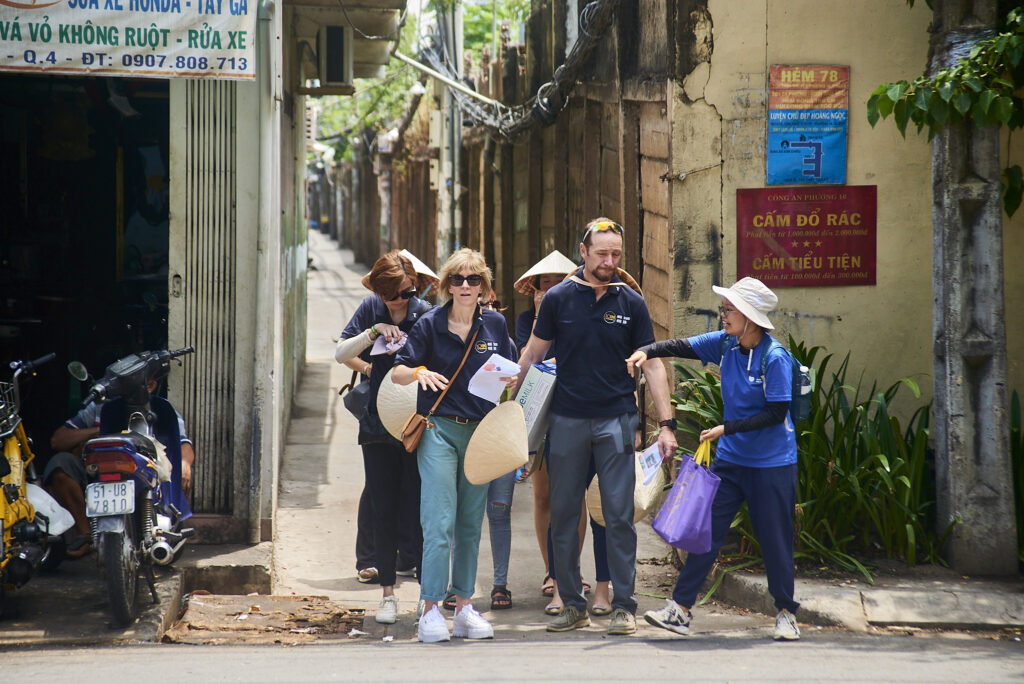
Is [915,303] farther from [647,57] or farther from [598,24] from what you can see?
[598,24]

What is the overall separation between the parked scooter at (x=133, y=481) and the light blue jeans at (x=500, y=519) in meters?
1.62

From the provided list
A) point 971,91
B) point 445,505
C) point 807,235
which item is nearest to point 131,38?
point 445,505

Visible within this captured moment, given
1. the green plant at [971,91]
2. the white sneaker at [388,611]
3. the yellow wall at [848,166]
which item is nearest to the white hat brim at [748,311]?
the green plant at [971,91]

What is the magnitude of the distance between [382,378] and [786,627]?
2343 mm

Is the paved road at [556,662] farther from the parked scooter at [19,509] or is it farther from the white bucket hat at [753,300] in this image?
the white bucket hat at [753,300]

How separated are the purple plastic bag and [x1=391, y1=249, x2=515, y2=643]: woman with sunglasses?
36.1 inches

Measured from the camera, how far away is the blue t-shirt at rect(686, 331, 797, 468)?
199 inches

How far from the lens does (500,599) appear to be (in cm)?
591

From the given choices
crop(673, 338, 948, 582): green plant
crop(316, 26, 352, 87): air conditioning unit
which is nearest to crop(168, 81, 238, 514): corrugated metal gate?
crop(673, 338, 948, 582): green plant

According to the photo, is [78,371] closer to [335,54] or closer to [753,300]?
[753,300]

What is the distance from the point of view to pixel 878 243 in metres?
7.02

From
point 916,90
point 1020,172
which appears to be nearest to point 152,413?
point 916,90

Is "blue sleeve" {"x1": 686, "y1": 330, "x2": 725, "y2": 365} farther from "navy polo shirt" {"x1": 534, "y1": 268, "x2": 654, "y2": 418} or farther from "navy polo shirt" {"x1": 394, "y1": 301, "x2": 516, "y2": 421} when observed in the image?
"navy polo shirt" {"x1": 394, "y1": 301, "x2": 516, "y2": 421}

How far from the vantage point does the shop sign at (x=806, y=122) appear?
681 cm
